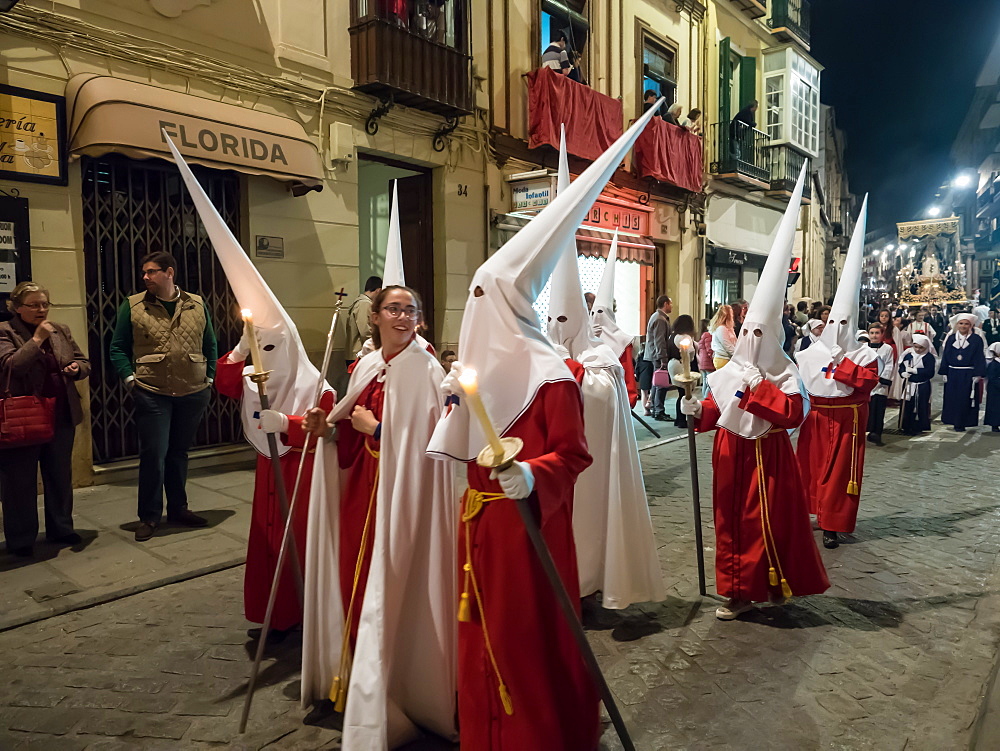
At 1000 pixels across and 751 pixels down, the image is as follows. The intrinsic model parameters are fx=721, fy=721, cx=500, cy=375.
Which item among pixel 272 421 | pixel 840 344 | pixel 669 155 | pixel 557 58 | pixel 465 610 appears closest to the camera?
pixel 465 610

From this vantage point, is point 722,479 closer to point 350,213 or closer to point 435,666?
point 435,666

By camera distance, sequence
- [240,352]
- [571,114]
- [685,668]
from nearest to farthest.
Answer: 1. [685,668]
2. [240,352]
3. [571,114]

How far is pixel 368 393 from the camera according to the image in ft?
10.8

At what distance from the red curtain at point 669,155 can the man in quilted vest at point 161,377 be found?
1074cm

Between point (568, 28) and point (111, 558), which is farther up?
point (568, 28)

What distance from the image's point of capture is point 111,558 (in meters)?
5.27

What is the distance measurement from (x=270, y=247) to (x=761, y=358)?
628 centimetres

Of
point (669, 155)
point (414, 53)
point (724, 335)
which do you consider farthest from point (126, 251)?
point (669, 155)

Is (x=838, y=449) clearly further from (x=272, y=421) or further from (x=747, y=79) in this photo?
(x=747, y=79)

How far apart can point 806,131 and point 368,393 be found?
71.1 ft

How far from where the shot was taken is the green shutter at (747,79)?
18.9 metres

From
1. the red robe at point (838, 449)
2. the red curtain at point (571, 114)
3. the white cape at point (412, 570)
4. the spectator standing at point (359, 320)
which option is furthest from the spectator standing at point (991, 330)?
the white cape at point (412, 570)

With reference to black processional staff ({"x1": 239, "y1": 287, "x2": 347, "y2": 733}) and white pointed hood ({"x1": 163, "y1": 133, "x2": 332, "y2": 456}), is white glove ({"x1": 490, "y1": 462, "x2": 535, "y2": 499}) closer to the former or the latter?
black processional staff ({"x1": 239, "y1": 287, "x2": 347, "y2": 733})

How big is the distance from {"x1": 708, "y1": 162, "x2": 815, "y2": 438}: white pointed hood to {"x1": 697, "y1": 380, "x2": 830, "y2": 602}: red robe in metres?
0.07
